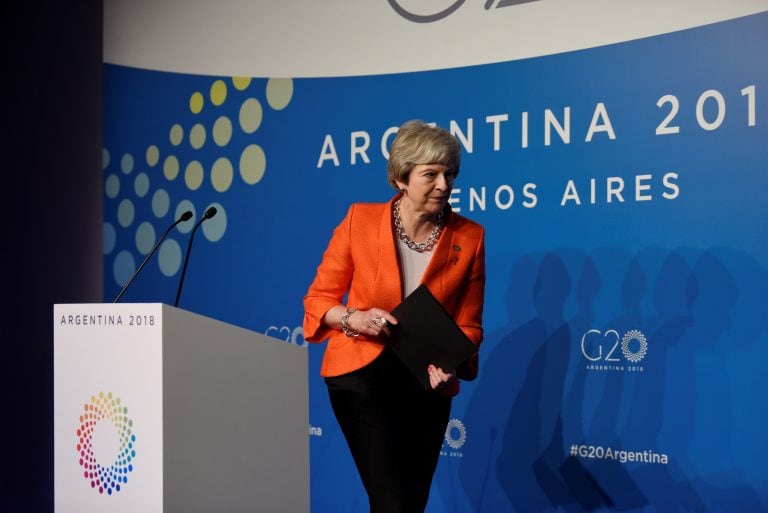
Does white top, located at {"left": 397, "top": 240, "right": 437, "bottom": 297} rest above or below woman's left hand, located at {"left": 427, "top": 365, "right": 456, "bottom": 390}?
above

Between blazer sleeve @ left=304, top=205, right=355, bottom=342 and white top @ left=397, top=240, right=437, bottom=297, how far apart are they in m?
0.16

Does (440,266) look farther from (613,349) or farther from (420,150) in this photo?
(613,349)

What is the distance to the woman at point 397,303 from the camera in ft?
8.90

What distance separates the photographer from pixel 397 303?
2785 mm

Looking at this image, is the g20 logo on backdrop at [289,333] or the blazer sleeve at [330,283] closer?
the blazer sleeve at [330,283]

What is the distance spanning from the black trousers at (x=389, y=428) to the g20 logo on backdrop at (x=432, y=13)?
2004 mm

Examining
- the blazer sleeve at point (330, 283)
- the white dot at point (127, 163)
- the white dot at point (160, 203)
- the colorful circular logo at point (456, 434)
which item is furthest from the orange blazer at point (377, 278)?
the white dot at point (127, 163)

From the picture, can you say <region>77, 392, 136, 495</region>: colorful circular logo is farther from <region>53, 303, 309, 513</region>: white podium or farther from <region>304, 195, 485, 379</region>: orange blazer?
<region>304, 195, 485, 379</region>: orange blazer

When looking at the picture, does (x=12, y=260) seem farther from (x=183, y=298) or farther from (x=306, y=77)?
(x=306, y=77)

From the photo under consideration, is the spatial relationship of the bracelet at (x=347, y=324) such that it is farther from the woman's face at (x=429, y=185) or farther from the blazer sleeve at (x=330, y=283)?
the woman's face at (x=429, y=185)

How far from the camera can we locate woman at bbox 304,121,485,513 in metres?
2.71

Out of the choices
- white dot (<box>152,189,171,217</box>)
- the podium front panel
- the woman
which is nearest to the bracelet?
the woman

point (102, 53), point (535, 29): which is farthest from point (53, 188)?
point (535, 29)

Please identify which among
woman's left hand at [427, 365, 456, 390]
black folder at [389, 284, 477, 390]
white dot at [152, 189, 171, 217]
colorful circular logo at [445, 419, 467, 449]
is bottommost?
colorful circular logo at [445, 419, 467, 449]
